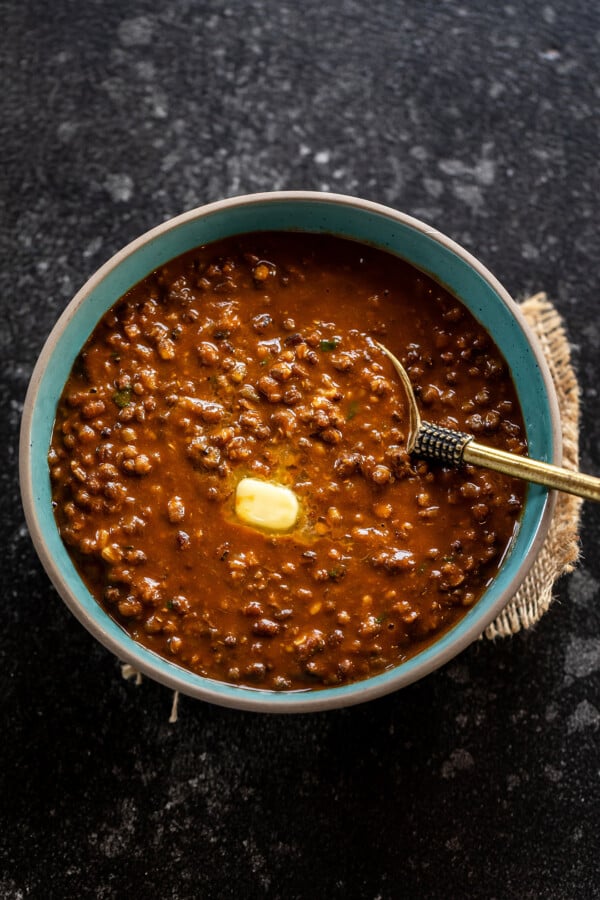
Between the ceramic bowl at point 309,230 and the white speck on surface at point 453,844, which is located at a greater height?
the ceramic bowl at point 309,230

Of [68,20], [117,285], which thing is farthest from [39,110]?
[117,285]

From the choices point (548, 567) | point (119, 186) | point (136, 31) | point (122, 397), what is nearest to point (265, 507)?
point (122, 397)

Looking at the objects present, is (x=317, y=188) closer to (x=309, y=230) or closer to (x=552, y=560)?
(x=309, y=230)

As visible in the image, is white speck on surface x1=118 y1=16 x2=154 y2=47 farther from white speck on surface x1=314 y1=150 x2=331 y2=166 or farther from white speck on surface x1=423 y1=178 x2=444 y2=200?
white speck on surface x1=423 y1=178 x2=444 y2=200

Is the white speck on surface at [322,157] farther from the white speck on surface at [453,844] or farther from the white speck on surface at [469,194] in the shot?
the white speck on surface at [453,844]

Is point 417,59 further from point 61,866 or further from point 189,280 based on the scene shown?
point 61,866

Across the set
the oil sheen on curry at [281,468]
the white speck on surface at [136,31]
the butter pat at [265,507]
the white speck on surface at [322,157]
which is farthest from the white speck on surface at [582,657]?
the white speck on surface at [136,31]

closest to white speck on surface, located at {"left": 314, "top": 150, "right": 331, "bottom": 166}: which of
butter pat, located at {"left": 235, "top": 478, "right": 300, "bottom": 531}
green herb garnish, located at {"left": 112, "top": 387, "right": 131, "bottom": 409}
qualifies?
green herb garnish, located at {"left": 112, "top": 387, "right": 131, "bottom": 409}
